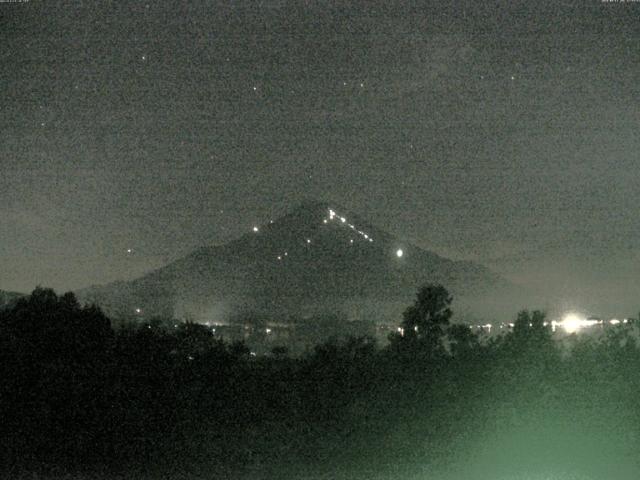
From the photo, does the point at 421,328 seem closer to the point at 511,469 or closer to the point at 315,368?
the point at 315,368

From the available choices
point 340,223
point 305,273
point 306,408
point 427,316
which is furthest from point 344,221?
point 306,408

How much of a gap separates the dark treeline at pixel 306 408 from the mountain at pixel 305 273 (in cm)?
3810

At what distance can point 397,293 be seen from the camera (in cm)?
6341

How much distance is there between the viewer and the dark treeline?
37.6 feet

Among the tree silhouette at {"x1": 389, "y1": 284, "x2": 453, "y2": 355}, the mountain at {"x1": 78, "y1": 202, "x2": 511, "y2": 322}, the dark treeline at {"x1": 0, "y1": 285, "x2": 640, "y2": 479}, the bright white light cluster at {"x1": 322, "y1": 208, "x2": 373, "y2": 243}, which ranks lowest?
the dark treeline at {"x1": 0, "y1": 285, "x2": 640, "y2": 479}

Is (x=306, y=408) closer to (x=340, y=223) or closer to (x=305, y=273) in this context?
(x=305, y=273)

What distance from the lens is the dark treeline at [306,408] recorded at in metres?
11.5

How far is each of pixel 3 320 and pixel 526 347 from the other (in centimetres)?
959

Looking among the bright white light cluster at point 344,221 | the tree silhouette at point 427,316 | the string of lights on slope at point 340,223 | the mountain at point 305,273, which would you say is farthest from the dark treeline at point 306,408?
the bright white light cluster at point 344,221

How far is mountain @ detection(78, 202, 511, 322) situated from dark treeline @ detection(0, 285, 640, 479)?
38102mm

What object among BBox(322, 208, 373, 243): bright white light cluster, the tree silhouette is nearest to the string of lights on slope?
BBox(322, 208, 373, 243): bright white light cluster

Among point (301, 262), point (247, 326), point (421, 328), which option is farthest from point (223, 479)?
point (301, 262)

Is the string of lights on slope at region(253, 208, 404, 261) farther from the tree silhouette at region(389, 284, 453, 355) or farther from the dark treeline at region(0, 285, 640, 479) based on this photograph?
the dark treeline at region(0, 285, 640, 479)

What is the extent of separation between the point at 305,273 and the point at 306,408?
2863 inches
